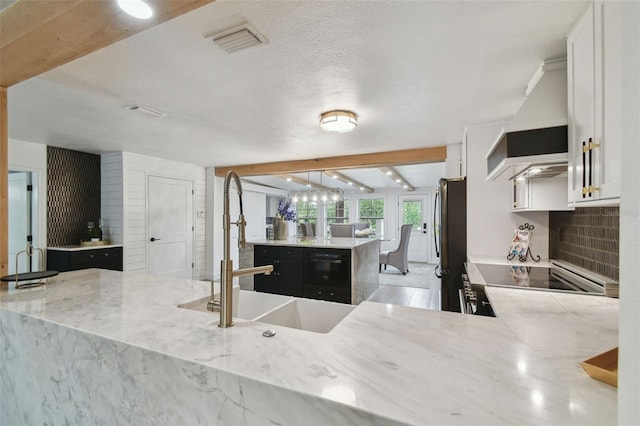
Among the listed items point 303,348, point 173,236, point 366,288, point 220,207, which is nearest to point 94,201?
point 173,236

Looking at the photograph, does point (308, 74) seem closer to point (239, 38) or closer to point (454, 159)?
point (239, 38)

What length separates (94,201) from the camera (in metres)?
4.69

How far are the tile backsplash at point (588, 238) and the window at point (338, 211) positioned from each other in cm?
713

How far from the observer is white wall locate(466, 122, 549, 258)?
3.03 m

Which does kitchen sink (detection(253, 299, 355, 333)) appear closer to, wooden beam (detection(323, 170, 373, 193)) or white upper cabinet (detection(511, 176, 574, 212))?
white upper cabinet (detection(511, 176, 574, 212))

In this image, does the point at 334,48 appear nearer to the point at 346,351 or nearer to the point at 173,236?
the point at 346,351

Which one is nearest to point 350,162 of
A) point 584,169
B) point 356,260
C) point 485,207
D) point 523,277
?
point 356,260

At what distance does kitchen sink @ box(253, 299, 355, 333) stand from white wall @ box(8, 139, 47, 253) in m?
4.45

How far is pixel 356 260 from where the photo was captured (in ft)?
13.3

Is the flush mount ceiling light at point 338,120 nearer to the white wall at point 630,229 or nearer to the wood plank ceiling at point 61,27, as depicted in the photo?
the wood plank ceiling at point 61,27

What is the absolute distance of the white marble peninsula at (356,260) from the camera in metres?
4.01

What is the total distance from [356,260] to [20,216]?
4.83 m

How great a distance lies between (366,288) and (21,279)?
12.7 feet

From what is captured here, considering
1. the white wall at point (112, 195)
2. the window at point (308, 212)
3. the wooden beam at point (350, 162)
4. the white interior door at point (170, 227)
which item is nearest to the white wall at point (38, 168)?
the white wall at point (112, 195)
